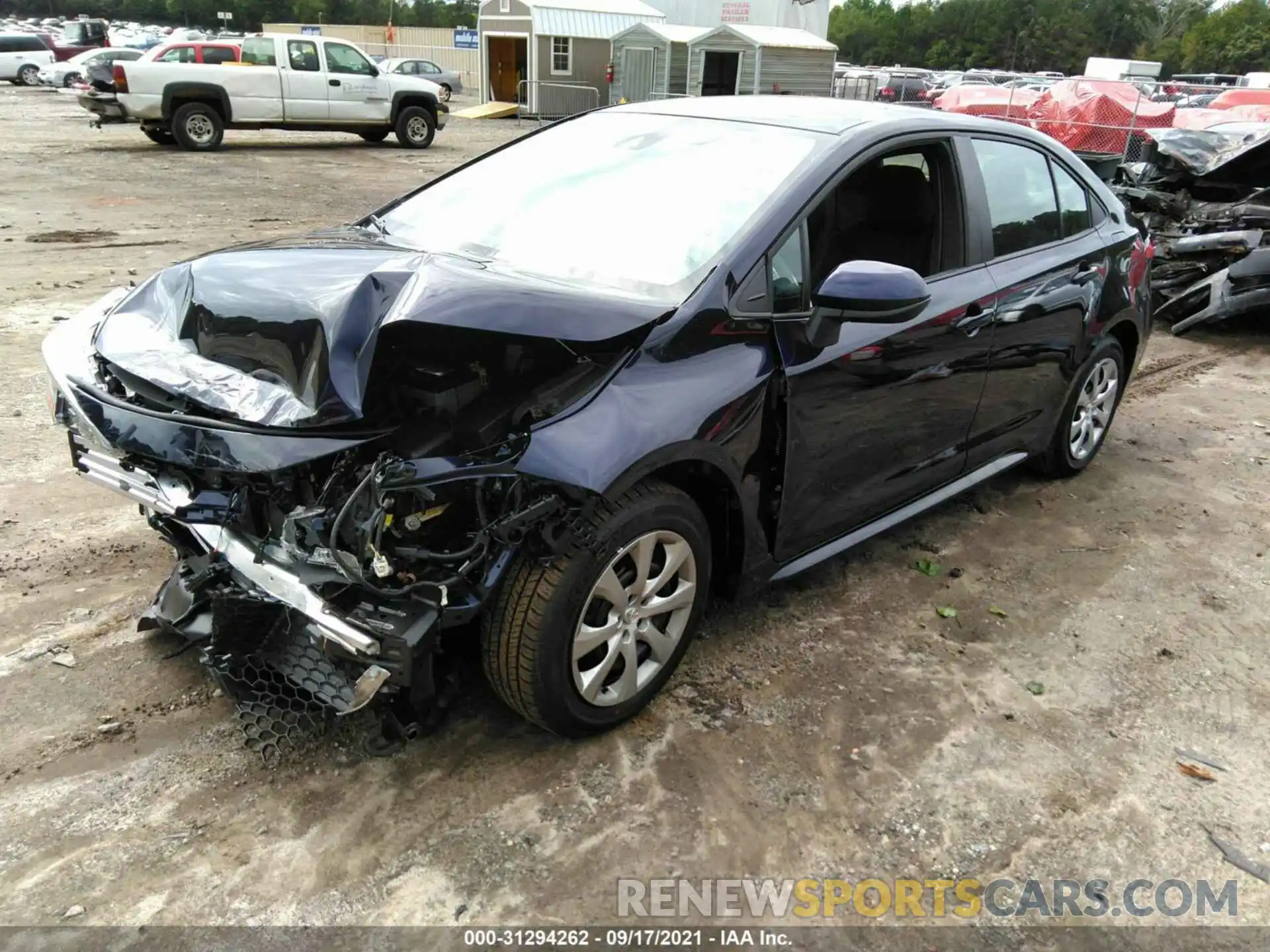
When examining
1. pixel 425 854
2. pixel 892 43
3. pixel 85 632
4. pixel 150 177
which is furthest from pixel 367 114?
pixel 892 43

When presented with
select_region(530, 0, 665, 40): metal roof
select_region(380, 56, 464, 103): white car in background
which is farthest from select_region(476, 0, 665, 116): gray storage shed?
select_region(380, 56, 464, 103): white car in background

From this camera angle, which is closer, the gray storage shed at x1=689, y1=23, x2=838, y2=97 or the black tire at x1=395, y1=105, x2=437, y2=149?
the black tire at x1=395, y1=105, x2=437, y2=149

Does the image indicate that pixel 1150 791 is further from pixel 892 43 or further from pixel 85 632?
pixel 892 43

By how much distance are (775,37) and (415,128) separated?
1602 cm

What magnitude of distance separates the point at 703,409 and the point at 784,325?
45cm

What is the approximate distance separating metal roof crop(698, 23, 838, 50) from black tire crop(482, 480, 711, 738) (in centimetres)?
2944

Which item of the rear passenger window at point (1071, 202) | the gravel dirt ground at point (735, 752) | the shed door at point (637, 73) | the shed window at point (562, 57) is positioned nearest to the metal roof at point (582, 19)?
the shed window at point (562, 57)

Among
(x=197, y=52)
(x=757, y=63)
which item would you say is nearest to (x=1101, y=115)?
(x=757, y=63)

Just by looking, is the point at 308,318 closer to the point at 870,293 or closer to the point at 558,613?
the point at 558,613

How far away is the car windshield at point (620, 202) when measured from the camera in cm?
287

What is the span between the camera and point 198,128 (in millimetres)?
16250

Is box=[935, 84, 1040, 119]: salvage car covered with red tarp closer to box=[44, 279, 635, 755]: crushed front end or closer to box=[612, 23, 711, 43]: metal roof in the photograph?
box=[612, 23, 711, 43]: metal roof

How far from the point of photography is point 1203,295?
7.85 m

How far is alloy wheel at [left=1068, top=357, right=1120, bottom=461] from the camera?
4.55m
